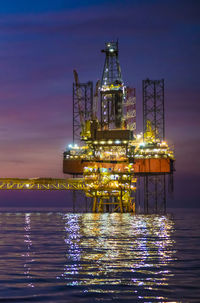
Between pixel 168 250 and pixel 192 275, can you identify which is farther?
pixel 168 250

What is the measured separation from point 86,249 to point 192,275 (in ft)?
35.3

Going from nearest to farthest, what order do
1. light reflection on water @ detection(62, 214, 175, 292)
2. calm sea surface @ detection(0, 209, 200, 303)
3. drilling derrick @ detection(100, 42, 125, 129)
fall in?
calm sea surface @ detection(0, 209, 200, 303) < light reflection on water @ detection(62, 214, 175, 292) < drilling derrick @ detection(100, 42, 125, 129)

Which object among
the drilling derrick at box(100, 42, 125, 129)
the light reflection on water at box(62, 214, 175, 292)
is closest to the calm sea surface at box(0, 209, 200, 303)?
the light reflection on water at box(62, 214, 175, 292)

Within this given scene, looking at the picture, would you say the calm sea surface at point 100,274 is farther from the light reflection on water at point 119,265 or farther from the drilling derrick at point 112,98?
the drilling derrick at point 112,98

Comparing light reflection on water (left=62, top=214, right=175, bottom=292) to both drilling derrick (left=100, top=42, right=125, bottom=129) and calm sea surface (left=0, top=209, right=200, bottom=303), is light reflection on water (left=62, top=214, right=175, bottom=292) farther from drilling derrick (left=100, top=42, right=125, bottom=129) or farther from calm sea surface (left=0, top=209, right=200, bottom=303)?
drilling derrick (left=100, top=42, right=125, bottom=129)

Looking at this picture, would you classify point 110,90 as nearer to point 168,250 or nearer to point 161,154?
point 161,154

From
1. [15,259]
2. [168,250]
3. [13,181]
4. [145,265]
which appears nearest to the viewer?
[145,265]

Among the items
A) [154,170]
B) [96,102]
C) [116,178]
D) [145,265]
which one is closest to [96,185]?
[116,178]

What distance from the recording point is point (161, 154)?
129 m

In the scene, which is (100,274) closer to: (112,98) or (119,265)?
(119,265)

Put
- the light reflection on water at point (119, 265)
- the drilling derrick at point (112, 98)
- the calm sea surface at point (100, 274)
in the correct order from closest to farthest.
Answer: the calm sea surface at point (100, 274)
the light reflection on water at point (119, 265)
the drilling derrick at point (112, 98)

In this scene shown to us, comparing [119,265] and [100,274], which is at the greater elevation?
[100,274]

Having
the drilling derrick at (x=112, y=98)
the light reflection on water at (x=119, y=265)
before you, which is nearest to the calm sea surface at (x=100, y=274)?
the light reflection on water at (x=119, y=265)

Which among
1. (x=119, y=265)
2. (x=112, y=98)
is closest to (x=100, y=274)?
(x=119, y=265)
